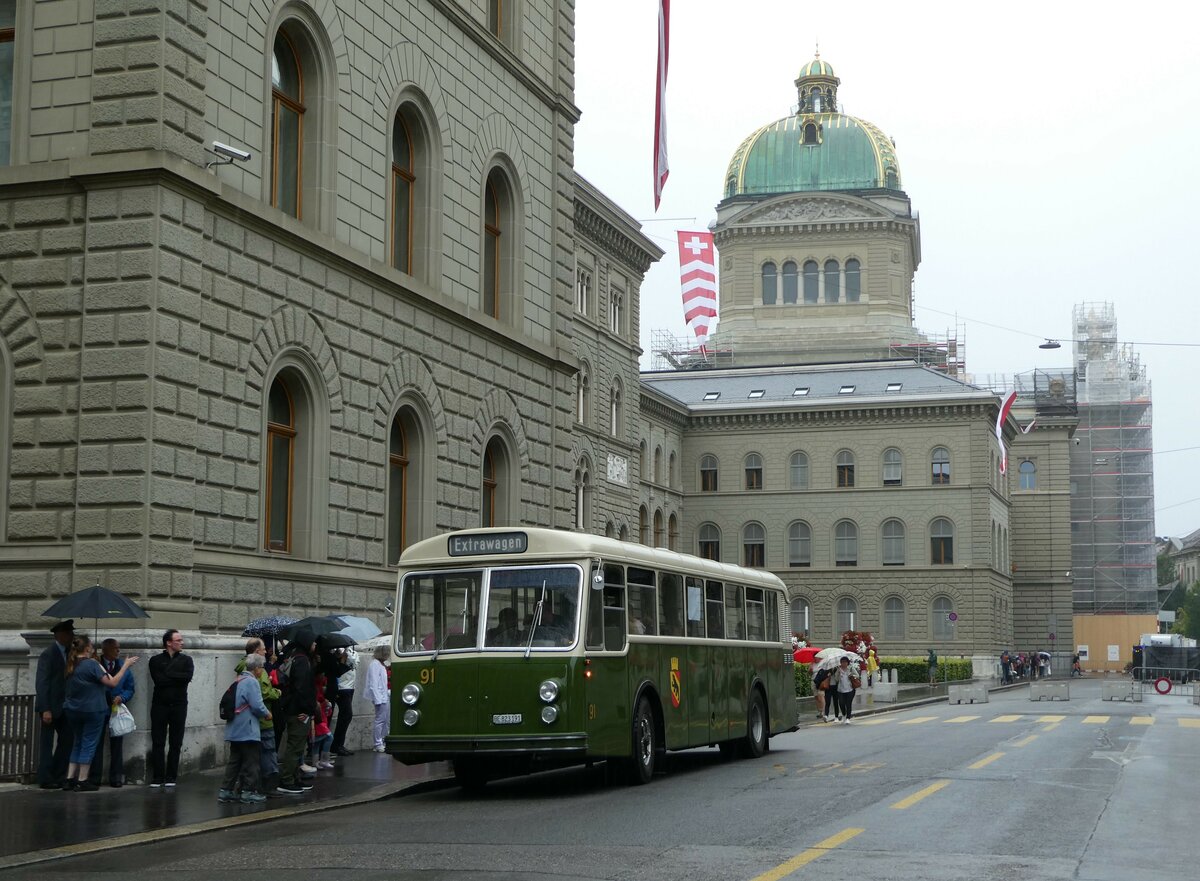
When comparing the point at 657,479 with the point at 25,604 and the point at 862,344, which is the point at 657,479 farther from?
the point at 25,604

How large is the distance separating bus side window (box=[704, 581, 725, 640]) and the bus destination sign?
4.67 m

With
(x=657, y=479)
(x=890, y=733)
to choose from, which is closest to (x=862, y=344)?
(x=657, y=479)

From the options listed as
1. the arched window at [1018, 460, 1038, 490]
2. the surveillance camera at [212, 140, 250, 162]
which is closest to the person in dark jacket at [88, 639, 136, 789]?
the surveillance camera at [212, 140, 250, 162]

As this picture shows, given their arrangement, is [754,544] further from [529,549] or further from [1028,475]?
[529,549]

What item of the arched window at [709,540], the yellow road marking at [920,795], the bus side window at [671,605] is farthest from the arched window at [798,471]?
the yellow road marking at [920,795]

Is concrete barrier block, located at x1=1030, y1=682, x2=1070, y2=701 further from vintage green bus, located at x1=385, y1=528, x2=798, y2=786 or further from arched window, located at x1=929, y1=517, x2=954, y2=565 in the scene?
vintage green bus, located at x1=385, y1=528, x2=798, y2=786

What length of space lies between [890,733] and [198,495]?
15577mm

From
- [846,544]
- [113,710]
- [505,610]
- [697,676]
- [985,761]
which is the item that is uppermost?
[846,544]

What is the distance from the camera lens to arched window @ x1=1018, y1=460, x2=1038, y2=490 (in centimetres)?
10444

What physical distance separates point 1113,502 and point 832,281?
82.6ft

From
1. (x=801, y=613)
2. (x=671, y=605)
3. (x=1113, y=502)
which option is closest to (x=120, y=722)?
(x=671, y=605)

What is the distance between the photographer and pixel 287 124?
24109 mm

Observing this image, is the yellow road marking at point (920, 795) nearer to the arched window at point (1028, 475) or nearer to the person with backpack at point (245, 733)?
the person with backpack at point (245, 733)

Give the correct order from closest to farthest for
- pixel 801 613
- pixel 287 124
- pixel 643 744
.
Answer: pixel 643 744, pixel 287 124, pixel 801 613
